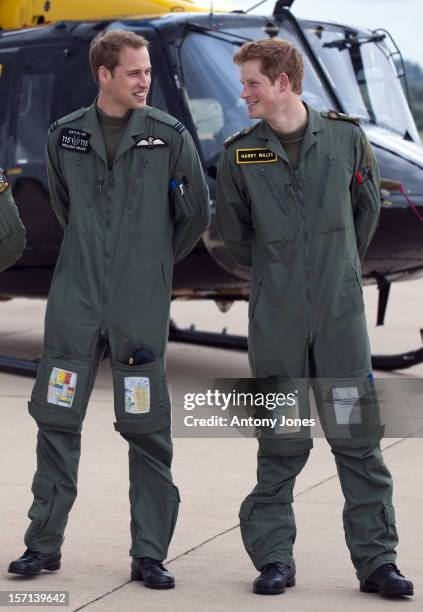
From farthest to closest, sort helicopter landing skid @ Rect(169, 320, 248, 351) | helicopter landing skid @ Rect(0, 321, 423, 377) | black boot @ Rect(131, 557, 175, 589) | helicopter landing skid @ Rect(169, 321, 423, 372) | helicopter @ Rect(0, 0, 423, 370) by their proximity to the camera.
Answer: helicopter landing skid @ Rect(169, 320, 248, 351) < helicopter landing skid @ Rect(169, 321, 423, 372) < helicopter landing skid @ Rect(0, 321, 423, 377) < helicopter @ Rect(0, 0, 423, 370) < black boot @ Rect(131, 557, 175, 589)

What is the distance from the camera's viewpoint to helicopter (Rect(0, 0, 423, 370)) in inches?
339

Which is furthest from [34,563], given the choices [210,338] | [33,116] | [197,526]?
[210,338]

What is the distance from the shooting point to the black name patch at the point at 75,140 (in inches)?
178

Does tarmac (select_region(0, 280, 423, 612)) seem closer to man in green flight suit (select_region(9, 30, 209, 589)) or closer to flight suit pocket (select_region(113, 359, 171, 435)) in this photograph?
man in green flight suit (select_region(9, 30, 209, 589))

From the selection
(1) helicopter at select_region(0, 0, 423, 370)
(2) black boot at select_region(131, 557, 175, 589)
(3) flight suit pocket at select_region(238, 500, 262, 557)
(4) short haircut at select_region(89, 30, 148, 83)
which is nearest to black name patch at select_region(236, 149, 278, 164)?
(4) short haircut at select_region(89, 30, 148, 83)

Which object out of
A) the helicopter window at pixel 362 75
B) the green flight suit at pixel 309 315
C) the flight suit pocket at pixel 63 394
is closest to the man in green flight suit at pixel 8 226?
the flight suit pocket at pixel 63 394

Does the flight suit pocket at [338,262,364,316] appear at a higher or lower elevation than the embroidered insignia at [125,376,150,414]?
higher

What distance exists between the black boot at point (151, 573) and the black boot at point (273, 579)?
0.96ft

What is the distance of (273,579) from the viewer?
174 inches

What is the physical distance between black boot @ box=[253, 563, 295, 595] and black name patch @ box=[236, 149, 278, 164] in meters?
1.34

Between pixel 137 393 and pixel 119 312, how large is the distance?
28 centimetres

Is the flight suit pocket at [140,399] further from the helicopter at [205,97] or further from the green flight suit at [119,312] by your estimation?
the helicopter at [205,97]

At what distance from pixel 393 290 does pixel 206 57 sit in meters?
6.57

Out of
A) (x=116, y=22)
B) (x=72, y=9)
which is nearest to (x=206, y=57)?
(x=116, y=22)
